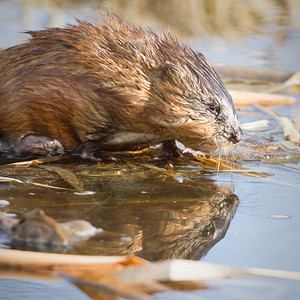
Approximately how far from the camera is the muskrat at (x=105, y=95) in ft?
11.2

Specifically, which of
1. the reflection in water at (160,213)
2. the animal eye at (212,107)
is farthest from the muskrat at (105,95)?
the reflection in water at (160,213)

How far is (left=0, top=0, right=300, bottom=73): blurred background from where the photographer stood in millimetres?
7184

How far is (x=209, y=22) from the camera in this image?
28.1 feet

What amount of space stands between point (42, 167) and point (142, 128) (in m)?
0.67

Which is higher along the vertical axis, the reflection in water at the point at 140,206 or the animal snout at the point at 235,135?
the animal snout at the point at 235,135

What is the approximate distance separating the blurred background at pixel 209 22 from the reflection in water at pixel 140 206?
3766mm

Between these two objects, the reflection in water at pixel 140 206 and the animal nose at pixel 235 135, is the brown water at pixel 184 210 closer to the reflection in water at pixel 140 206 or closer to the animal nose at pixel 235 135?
the reflection in water at pixel 140 206

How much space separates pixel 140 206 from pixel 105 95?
3.14 ft

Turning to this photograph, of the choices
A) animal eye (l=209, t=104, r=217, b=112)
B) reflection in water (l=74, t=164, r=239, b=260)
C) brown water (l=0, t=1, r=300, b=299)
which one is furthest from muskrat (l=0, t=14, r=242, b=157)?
reflection in water (l=74, t=164, r=239, b=260)

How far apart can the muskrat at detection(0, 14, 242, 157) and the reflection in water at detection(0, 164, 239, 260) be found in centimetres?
25

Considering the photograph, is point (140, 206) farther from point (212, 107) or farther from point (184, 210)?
point (212, 107)

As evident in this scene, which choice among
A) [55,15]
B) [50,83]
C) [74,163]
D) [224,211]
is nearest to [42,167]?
[74,163]

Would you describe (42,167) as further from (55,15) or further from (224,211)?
(55,15)

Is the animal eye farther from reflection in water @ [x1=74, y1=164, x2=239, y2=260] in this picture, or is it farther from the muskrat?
reflection in water @ [x1=74, y1=164, x2=239, y2=260]
